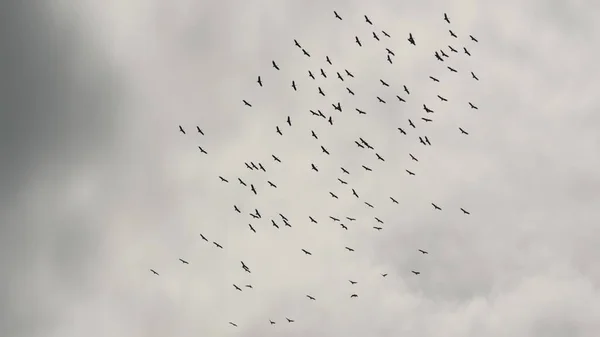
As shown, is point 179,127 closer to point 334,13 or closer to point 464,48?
point 334,13

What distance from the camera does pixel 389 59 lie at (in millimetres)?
181875

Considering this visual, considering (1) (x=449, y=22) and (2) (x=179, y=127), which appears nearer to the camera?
(1) (x=449, y=22)

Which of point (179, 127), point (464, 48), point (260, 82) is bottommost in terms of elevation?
point (179, 127)

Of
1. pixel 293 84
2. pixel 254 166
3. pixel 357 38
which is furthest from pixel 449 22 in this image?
pixel 254 166

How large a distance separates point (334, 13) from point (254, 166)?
3989 cm

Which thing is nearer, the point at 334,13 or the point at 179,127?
the point at 334,13

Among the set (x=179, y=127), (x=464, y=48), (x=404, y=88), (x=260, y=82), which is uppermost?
(x=464, y=48)

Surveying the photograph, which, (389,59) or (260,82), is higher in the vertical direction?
(389,59)

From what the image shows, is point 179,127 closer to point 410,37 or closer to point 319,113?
point 319,113

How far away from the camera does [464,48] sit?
182 meters

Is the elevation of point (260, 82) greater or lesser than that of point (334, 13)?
lesser

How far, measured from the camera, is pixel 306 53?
18812cm

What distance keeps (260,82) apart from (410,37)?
1163 inches

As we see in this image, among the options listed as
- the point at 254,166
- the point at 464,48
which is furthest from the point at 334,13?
the point at 254,166
